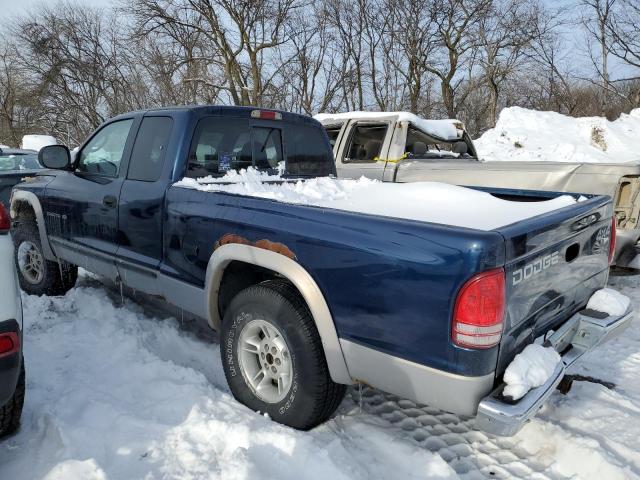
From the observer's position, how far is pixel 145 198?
343cm

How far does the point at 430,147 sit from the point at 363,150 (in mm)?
1089

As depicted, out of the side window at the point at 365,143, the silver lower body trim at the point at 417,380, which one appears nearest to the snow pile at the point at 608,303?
the silver lower body trim at the point at 417,380

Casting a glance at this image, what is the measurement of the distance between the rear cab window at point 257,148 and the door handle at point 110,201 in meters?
0.75

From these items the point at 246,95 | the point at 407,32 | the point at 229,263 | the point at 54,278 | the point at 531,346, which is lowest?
the point at 54,278

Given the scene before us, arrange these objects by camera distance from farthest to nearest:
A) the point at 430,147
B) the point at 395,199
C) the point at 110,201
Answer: the point at 430,147, the point at 110,201, the point at 395,199

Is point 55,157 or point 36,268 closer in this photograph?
point 55,157

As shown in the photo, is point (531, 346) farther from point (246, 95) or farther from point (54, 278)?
point (246, 95)

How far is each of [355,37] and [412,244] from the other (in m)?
28.1

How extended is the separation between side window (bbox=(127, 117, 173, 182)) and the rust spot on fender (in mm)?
915

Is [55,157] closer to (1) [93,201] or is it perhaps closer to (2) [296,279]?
(1) [93,201]

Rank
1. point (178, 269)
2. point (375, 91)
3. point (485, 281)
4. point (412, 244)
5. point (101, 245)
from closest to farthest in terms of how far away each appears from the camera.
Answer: point (485, 281) < point (412, 244) < point (178, 269) < point (101, 245) < point (375, 91)

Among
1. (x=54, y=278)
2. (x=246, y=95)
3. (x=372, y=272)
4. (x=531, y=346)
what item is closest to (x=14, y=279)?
(x=372, y=272)

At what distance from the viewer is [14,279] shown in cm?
220

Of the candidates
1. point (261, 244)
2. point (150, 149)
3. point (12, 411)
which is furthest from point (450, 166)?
point (12, 411)
